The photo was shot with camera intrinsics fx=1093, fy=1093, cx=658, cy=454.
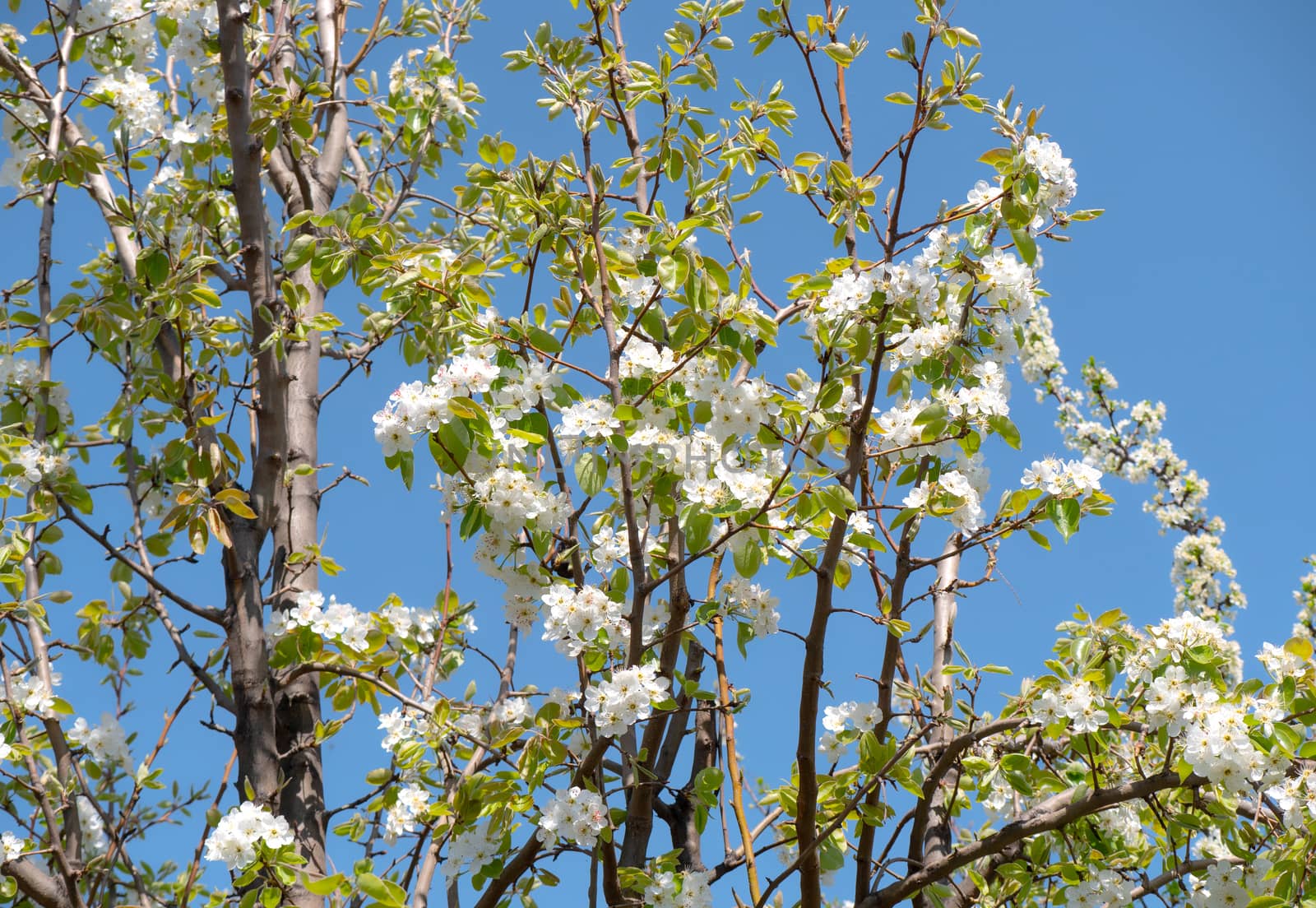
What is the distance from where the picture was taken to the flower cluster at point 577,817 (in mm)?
2156

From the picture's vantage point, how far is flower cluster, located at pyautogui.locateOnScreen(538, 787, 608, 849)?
216 centimetres

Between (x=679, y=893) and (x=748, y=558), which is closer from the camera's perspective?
(x=748, y=558)

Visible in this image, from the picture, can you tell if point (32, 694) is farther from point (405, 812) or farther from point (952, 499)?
point (952, 499)

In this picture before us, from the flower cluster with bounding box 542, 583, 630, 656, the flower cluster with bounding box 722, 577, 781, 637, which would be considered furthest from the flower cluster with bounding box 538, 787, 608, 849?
the flower cluster with bounding box 722, 577, 781, 637

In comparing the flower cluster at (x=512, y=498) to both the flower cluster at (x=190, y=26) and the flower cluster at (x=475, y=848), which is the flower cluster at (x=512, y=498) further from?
the flower cluster at (x=190, y=26)

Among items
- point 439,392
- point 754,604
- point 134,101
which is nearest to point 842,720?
point 754,604

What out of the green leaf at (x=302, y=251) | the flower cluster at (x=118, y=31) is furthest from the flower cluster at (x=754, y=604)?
the flower cluster at (x=118, y=31)

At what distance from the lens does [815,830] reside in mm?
2438

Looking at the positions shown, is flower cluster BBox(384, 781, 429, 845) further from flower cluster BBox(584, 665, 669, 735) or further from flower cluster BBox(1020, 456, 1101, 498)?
flower cluster BBox(1020, 456, 1101, 498)

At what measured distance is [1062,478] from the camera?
234cm

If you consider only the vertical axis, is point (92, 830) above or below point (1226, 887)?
above

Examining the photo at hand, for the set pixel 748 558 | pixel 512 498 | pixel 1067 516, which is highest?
pixel 1067 516

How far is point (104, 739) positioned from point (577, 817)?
1790mm

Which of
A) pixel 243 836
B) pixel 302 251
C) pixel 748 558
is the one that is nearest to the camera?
pixel 748 558
